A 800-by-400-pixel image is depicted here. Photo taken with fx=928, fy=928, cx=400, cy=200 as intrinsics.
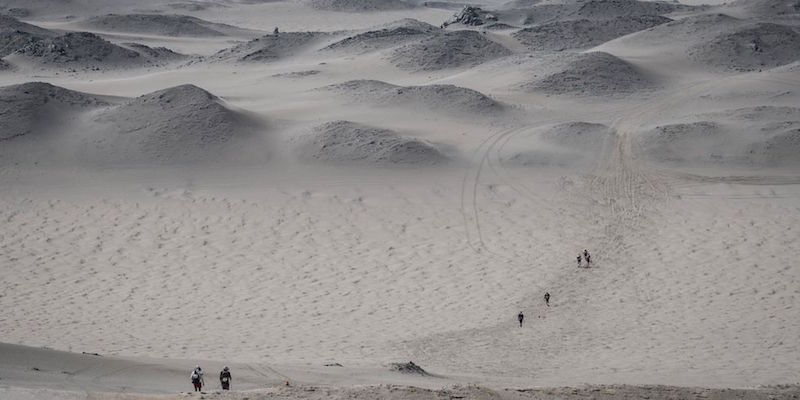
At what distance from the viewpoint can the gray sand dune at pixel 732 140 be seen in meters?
28.2

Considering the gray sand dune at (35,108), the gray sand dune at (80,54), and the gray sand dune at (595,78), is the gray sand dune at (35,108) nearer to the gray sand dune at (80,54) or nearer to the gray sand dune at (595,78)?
the gray sand dune at (595,78)

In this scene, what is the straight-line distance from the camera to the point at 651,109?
34781mm

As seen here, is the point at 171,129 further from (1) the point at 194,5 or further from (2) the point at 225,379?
(1) the point at 194,5

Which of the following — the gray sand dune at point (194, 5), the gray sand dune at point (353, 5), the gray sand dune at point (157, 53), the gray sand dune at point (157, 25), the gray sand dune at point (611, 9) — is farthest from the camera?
the gray sand dune at point (353, 5)

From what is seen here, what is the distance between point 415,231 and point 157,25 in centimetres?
4826

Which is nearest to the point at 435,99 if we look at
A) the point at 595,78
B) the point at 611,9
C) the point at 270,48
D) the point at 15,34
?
the point at 595,78

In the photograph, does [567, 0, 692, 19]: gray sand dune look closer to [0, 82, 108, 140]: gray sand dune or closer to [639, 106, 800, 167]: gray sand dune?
[639, 106, 800, 167]: gray sand dune

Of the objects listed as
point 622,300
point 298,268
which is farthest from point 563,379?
point 298,268

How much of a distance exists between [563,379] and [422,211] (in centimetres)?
1098

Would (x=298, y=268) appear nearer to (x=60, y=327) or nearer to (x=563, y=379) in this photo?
(x=60, y=327)

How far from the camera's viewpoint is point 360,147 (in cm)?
2806

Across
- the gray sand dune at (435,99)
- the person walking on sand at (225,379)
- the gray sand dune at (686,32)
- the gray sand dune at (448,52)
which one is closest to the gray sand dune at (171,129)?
the gray sand dune at (435,99)

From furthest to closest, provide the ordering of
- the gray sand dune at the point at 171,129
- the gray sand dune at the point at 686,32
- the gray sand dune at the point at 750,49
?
the gray sand dune at the point at 686,32 < the gray sand dune at the point at 750,49 < the gray sand dune at the point at 171,129

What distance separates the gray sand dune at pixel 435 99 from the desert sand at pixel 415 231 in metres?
0.14
